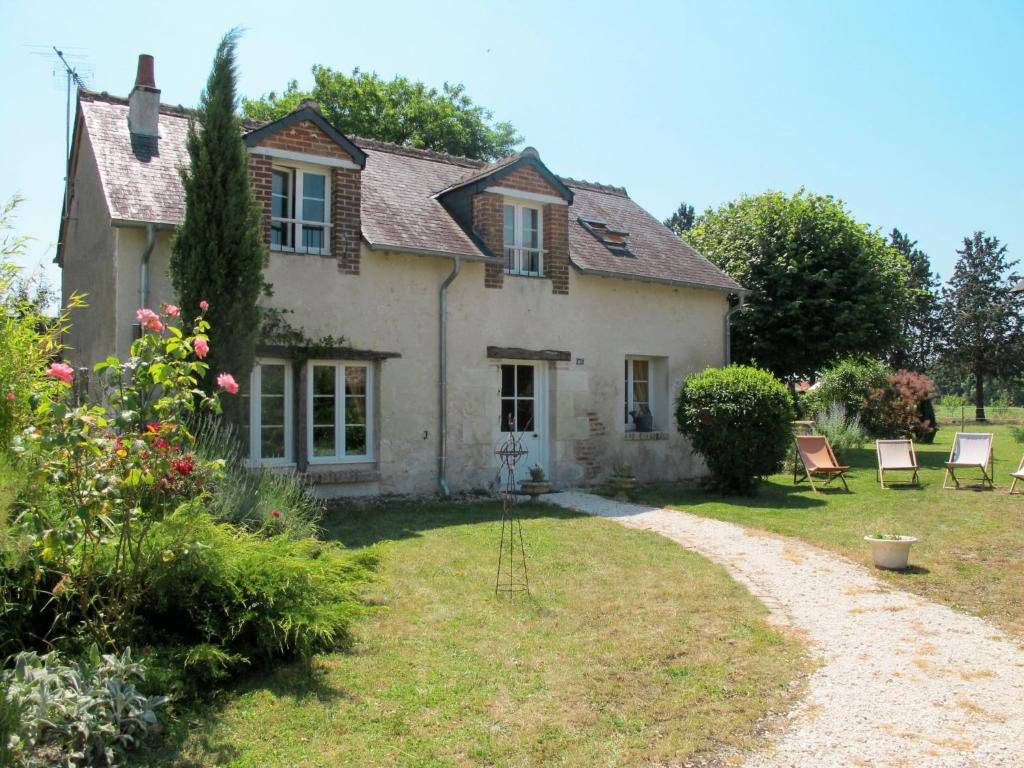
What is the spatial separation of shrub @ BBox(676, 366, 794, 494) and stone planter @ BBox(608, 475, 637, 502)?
138cm

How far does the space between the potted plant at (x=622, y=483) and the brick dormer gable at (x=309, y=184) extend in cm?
528

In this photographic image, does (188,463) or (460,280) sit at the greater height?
(460,280)

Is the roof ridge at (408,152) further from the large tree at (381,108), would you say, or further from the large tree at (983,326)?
the large tree at (983,326)

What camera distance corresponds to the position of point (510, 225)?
1369cm

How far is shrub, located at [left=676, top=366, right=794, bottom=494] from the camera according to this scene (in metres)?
12.5

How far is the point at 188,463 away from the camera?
578 cm

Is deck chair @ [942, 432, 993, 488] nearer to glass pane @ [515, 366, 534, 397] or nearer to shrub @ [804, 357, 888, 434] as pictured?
shrub @ [804, 357, 888, 434]

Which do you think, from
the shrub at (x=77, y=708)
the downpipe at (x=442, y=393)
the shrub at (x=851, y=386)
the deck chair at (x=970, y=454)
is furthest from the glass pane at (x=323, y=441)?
the shrub at (x=851, y=386)

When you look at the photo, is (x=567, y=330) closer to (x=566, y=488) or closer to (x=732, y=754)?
(x=566, y=488)

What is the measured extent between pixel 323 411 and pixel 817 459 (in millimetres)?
8566

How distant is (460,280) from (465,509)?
3.75 m

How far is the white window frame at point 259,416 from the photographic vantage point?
10789 mm

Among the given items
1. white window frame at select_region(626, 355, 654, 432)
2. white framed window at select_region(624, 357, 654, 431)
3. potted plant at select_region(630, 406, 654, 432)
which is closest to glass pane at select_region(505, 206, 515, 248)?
white window frame at select_region(626, 355, 654, 432)

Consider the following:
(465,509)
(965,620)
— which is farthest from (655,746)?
(465,509)
